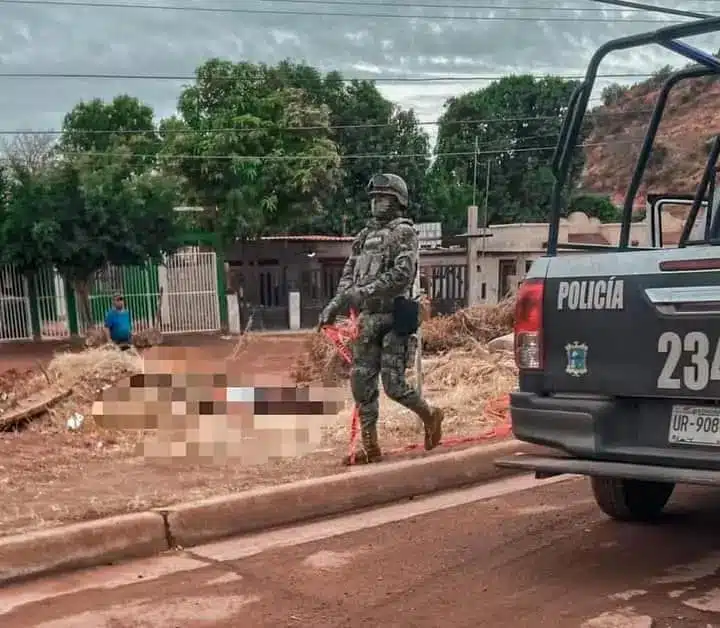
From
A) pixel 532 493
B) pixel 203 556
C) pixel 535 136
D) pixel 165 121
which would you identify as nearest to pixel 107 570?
pixel 203 556

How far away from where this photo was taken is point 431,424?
20.3ft

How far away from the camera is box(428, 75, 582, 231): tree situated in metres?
41.5

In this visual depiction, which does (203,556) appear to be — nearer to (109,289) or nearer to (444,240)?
(109,289)

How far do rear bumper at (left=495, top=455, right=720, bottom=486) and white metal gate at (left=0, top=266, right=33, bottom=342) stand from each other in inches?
788

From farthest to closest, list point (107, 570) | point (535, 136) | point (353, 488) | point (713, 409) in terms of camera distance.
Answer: point (535, 136)
point (353, 488)
point (107, 570)
point (713, 409)

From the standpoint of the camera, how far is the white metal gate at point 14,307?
21.9 meters

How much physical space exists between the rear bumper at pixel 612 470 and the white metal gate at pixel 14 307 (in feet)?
65.7

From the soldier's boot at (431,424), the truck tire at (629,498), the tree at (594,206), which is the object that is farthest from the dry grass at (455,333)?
the tree at (594,206)

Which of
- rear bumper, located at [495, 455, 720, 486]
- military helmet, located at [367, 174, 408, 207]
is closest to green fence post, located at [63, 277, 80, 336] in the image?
military helmet, located at [367, 174, 408, 207]

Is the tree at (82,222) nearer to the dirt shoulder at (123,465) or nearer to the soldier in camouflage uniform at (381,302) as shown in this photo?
the dirt shoulder at (123,465)

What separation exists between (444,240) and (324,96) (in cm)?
840

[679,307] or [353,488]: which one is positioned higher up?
[679,307]

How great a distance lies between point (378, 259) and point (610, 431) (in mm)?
2402

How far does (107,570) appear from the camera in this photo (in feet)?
14.2
